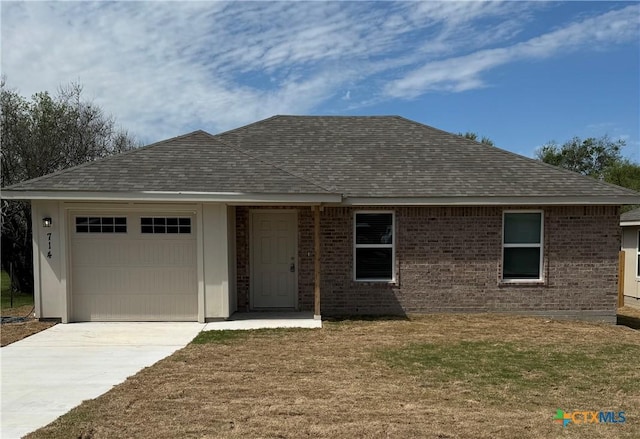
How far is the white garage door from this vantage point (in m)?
9.45

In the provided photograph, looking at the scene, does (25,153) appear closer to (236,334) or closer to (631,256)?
(236,334)

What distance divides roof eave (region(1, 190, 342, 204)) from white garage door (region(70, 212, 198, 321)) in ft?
2.21

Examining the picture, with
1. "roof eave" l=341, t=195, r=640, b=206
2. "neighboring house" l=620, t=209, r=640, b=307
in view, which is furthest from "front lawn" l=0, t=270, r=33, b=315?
"neighboring house" l=620, t=209, r=640, b=307

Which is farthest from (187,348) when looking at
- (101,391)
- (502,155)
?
(502,155)

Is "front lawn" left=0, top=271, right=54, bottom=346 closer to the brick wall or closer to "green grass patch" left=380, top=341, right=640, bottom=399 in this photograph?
the brick wall

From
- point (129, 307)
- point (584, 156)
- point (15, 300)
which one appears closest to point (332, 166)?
point (129, 307)

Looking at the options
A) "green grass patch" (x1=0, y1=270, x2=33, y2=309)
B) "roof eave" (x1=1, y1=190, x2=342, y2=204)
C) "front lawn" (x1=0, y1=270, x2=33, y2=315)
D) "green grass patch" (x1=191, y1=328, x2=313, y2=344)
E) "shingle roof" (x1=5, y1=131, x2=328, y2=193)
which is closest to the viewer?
"green grass patch" (x1=191, y1=328, x2=313, y2=344)

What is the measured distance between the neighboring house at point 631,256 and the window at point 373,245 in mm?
9389

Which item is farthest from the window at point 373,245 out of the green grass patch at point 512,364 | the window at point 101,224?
the window at point 101,224

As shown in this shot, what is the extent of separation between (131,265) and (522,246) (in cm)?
847

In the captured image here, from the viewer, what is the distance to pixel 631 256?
1568 centimetres

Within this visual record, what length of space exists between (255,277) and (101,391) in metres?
5.28

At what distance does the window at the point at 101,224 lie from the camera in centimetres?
945

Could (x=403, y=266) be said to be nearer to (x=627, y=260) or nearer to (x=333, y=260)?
(x=333, y=260)
